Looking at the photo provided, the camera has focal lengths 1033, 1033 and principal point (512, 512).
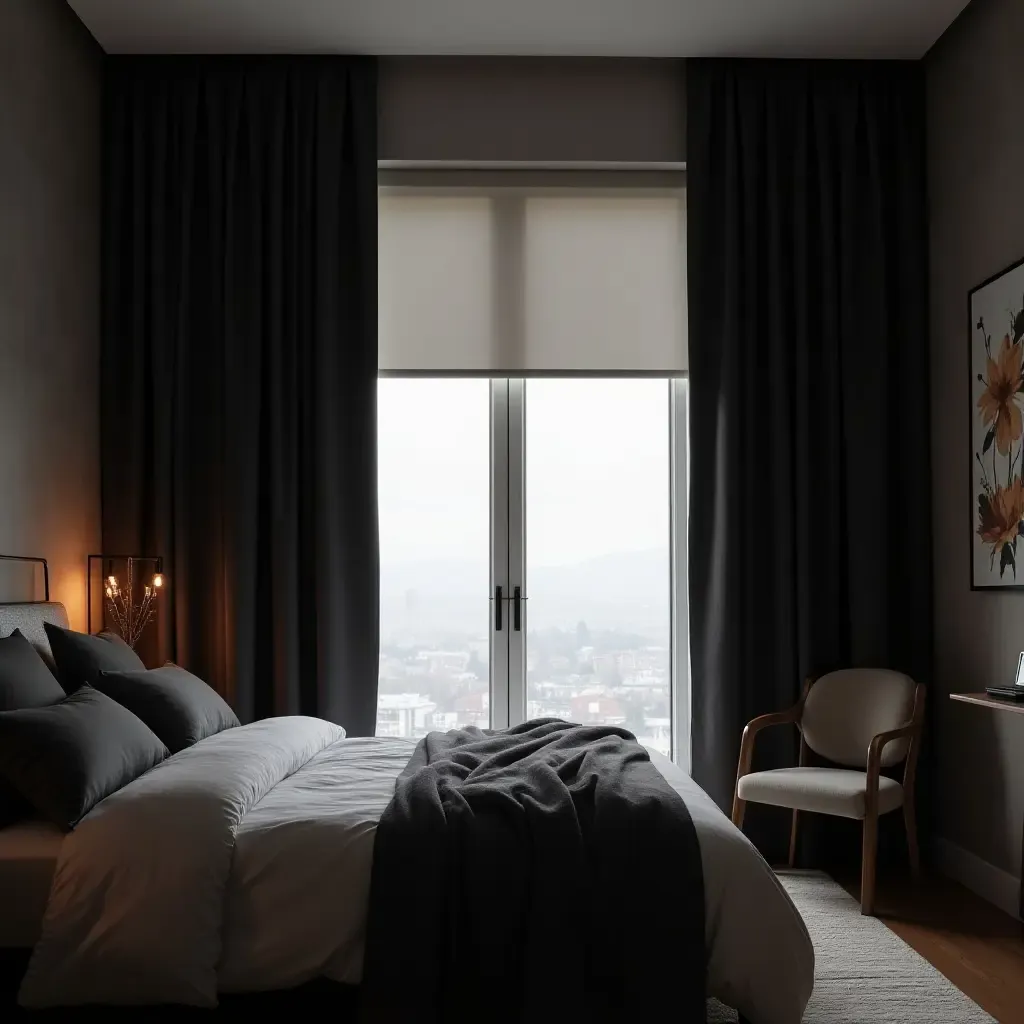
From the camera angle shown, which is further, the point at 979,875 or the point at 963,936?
the point at 979,875

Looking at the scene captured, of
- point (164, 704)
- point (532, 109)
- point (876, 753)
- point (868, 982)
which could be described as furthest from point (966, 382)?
point (164, 704)

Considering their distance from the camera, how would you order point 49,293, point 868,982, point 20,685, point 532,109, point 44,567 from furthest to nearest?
point 532,109 → point 49,293 → point 44,567 → point 868,982 → point 20,685

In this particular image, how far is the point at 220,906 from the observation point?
231 cm

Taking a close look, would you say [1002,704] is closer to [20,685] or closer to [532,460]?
[532,460]

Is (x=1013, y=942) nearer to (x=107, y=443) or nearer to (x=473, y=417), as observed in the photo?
(x=473, y=417)

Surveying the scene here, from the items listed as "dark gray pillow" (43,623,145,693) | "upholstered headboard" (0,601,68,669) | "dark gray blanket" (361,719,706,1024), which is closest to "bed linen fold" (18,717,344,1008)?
"dark gray blanket" (361,719,706,1024)

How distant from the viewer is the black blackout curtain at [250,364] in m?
4.31

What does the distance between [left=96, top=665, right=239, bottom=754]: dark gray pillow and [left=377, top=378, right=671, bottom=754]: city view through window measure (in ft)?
4.84

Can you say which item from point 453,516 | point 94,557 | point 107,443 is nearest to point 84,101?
point 107,443

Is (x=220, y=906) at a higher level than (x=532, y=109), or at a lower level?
lower

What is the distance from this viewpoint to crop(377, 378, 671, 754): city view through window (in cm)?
458

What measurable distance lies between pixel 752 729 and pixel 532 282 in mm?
2122

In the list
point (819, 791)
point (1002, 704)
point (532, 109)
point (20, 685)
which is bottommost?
point (819, 791)

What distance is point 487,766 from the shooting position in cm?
288
